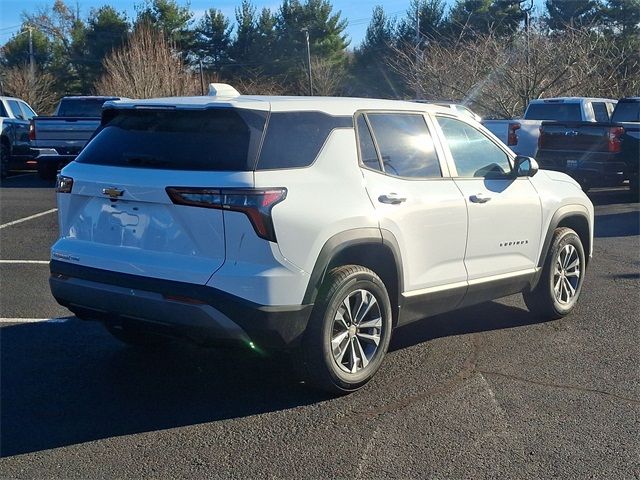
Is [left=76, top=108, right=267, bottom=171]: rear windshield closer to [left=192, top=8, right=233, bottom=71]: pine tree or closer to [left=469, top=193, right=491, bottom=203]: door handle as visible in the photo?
[left=469, top=193, right=491, bottom=203]: door handle

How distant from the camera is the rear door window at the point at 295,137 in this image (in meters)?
4.72

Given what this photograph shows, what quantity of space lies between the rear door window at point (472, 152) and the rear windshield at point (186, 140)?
1801mm

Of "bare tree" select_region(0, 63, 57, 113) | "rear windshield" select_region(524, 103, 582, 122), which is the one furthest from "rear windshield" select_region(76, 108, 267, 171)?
"bare tree" select_region(0, 63, 57, 113)

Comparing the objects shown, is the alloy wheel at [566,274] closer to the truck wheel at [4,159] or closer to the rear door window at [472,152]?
the rear door window at [472,152]

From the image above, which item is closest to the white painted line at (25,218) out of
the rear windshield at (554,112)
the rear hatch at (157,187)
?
the rear hatch at (157,187)

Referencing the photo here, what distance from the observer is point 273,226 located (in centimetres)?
452

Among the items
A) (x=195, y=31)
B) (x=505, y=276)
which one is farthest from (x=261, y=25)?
(x=505, y=276)

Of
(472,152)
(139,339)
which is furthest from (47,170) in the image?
(472,152)

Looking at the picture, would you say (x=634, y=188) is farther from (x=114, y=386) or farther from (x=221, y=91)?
(x=114, y=386)

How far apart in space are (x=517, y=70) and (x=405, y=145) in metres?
21.7

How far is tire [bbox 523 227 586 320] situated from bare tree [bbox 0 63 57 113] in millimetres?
37170

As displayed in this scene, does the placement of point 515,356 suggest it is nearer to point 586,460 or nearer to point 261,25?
point 586,460

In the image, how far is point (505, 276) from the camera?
6.27m

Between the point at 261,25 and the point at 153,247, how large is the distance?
48814 mm
